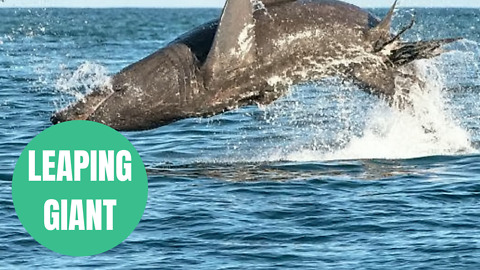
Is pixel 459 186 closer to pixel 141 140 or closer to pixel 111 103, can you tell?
pixel 111 103

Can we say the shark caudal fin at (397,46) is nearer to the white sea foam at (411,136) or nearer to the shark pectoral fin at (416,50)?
the shark pectoral fin at (416,50)

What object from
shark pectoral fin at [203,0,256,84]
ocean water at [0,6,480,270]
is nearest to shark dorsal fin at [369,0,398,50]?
ocean water at [0,6,480,270]

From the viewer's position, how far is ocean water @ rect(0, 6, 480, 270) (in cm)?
1326

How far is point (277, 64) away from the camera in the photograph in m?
16.4

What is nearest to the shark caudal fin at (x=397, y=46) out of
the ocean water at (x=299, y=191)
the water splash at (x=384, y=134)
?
the ocean water at (x=299, y=191)

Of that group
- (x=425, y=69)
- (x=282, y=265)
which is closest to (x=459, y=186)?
(x=425, y=69)

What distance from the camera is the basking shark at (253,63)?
16.0 meters

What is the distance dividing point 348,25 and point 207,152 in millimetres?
4639

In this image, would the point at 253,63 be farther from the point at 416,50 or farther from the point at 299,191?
the point at 416,50

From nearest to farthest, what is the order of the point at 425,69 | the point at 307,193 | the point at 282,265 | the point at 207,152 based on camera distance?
the point at 282,265 < the point at 307,193 < the point at 425,69 < the point at 207,152

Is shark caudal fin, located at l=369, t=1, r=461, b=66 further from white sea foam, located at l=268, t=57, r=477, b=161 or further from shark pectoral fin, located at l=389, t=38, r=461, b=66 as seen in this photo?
white sea foam, located at l=268, t=57, r=477, b=161

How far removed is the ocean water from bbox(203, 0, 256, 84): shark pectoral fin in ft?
5.48

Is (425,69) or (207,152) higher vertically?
(425,69)

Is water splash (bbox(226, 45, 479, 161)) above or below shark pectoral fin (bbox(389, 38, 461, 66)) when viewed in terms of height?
below
